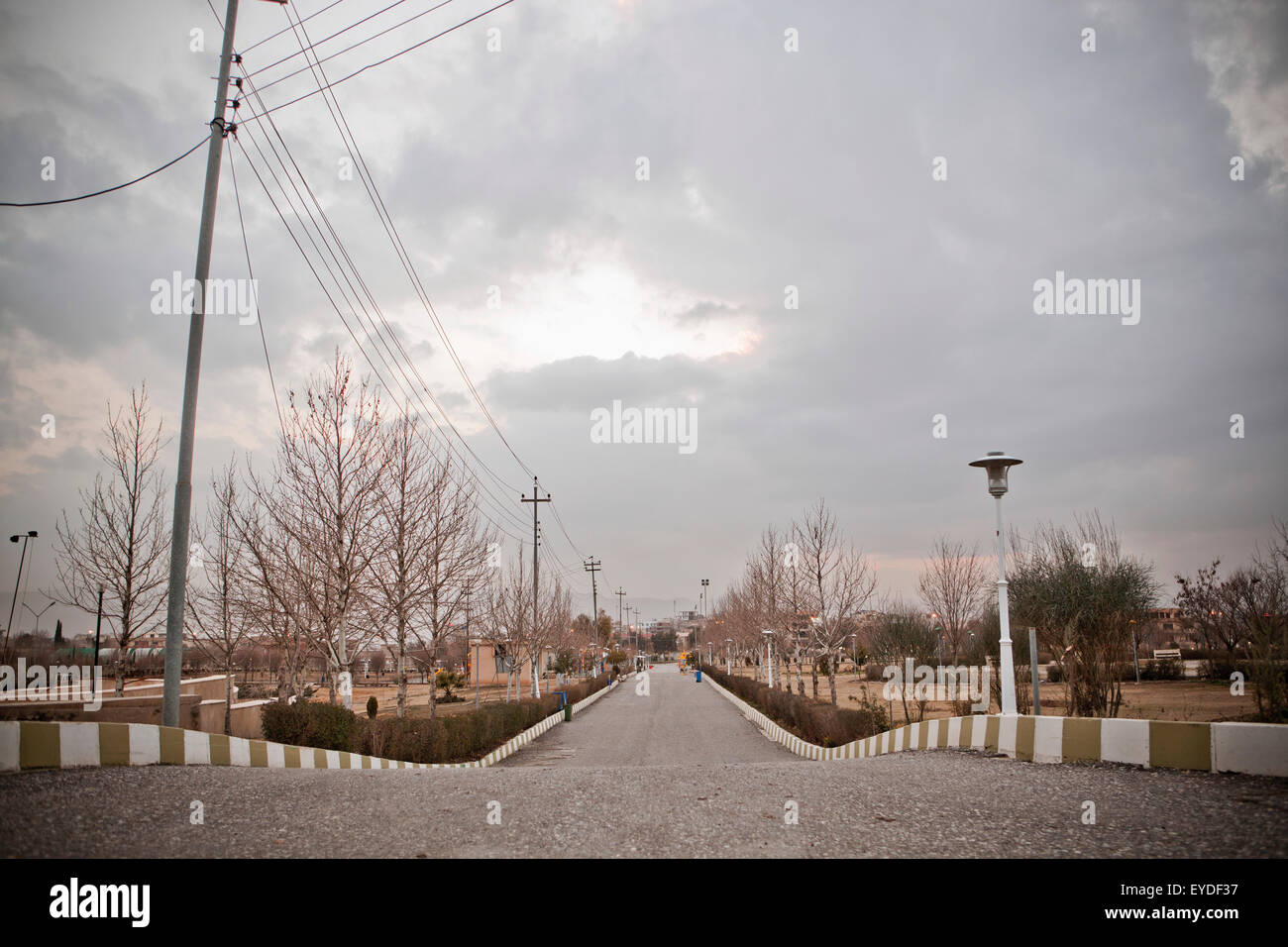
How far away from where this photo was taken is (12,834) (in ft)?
16.4

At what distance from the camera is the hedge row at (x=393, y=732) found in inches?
525

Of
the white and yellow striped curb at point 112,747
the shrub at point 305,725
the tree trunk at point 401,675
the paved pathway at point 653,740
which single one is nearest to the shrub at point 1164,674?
the paved pathway at point 653,740

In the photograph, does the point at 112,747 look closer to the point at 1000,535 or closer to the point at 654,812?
the point at 654,812

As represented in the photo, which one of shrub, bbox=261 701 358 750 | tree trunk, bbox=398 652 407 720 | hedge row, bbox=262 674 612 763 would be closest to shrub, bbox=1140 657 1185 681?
hedge row, bbox=262 674 612 763

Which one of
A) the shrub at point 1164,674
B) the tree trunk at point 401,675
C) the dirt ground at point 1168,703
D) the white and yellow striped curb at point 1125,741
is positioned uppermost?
the white and yellow striped curb at point 1125,741

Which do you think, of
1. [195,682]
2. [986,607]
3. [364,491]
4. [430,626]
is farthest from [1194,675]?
[195,682]

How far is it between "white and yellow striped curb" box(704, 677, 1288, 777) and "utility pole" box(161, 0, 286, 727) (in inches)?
418

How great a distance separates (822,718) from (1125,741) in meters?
11.1

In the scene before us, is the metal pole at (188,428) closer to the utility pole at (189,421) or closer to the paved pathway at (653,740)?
the utility pole at (189,421)

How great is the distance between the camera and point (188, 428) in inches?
370

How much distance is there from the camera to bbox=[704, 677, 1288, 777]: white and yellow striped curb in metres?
6.90

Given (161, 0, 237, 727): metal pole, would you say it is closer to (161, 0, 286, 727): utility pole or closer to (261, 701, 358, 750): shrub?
(161, 0, 286, 727): utility pole
